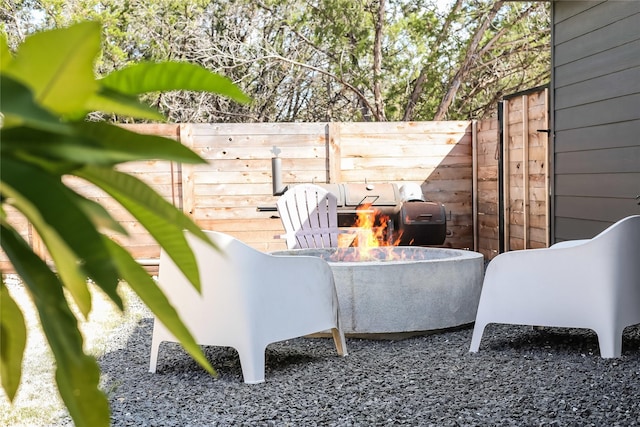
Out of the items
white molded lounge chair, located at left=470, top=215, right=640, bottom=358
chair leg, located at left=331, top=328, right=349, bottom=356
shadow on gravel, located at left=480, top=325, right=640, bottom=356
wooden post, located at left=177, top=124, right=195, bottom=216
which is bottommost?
shadow on gravel, located at left=480, top=325, right=640, bottom=356

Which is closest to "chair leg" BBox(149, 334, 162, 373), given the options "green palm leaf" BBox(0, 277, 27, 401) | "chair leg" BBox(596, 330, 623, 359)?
"chair leg" BBox(596, 330, 623, 359)

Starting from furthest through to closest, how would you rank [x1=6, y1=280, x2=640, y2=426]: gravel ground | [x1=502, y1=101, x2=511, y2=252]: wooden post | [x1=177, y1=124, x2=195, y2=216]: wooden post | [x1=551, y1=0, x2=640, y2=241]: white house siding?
[x1=177, y1=124, x2=195, y2=216]: wooden post < [x1=502, y1=101, x2=511, y2=252]: wooden post < [x1=551, y1=0, x2=640, y2=241]: white house siding < [x1=6, y1=280, x2=640, y2=426]: gravel ground

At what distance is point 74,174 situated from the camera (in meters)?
0.36

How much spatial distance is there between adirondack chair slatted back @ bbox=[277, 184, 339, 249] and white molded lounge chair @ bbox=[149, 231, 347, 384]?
2.01 meters

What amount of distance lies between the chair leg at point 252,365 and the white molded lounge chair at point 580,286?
1.09m

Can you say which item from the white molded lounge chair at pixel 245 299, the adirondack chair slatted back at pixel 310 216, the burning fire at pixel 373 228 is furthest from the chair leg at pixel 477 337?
the adirondack chair slatted back at pixel 310 216

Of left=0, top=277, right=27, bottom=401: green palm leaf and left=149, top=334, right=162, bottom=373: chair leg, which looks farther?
left=149, top=334, right=162, bottom=373: chair leg

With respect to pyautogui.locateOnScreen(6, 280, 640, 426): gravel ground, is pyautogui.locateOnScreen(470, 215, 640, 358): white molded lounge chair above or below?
above

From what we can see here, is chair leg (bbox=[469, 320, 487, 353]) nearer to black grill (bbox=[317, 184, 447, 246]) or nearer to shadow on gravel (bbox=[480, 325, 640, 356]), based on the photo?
shadow on gravel (bbox=[480, 325, 640, 356])

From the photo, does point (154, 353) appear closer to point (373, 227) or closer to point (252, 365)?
point (252, 365)

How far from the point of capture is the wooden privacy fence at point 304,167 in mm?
7148

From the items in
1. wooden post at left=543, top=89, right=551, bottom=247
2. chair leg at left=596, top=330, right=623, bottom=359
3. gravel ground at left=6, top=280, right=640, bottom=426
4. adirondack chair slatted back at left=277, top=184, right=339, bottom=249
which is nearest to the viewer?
gravel ground at left=6, top=280, right=640, bottom=426

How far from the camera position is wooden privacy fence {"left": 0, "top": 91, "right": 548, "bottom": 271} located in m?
7.15

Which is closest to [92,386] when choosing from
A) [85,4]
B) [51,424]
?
[51,424]
